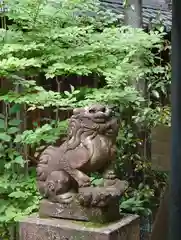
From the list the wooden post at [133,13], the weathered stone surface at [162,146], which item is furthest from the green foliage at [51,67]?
the weathered stone surface at [162,146]

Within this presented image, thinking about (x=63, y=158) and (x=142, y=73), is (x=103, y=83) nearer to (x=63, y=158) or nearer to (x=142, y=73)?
(x=142, y=73)

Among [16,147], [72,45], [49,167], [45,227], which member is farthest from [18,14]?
[45,227]

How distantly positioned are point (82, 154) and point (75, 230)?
1.50 feet

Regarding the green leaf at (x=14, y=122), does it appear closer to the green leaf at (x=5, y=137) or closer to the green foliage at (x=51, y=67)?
the green foliage at (x=51, y=67)

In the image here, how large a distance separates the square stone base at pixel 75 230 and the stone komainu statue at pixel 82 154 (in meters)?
0.17

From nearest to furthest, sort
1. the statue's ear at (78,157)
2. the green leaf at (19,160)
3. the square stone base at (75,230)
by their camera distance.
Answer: the square stone base at (75,230) < the statue's ear at (78,157) < the green leaf at (19,160)

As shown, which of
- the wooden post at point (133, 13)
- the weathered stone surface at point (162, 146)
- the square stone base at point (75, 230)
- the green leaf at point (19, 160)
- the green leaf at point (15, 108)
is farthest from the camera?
the wooden post at point (133, 13)

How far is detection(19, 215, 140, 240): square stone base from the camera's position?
271cm

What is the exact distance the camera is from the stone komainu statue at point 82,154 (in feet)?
9.39

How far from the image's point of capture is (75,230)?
108 inches

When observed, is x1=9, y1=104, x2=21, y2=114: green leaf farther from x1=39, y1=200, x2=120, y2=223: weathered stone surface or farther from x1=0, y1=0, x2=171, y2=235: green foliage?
x1=39, y1=200, x2=120, y2=223: weathered stone surface

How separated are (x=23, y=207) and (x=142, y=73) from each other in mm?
1621

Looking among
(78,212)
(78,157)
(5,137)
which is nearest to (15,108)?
(5,137)

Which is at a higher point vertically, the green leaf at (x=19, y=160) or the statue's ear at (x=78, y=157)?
the statue's ear at (x=78, y=157)
